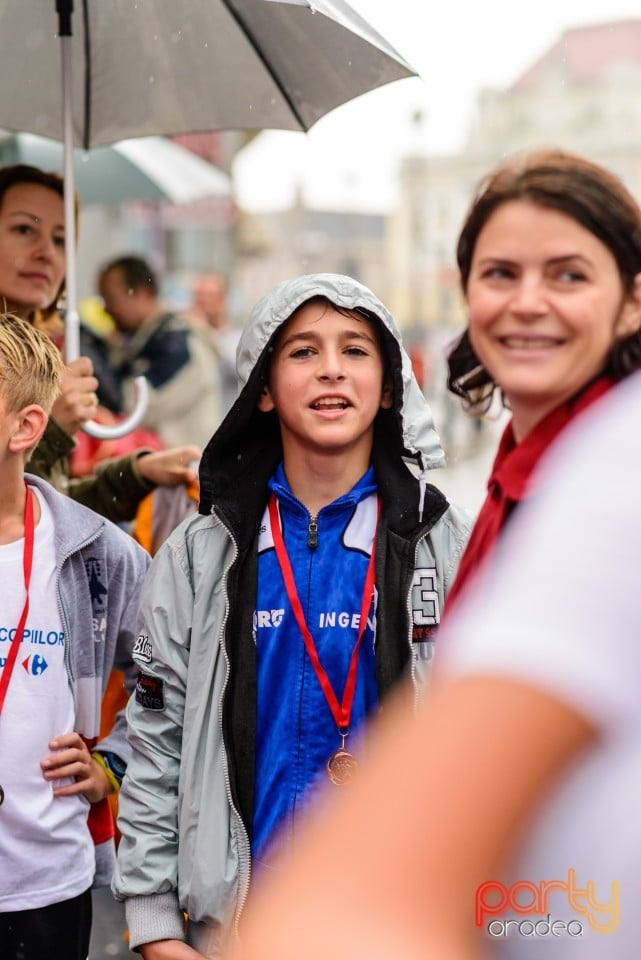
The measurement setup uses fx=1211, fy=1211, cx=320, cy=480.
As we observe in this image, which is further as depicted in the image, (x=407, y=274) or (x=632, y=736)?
(x=407, y=274)

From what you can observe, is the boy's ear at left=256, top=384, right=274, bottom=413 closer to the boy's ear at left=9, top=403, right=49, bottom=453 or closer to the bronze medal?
the boy's ear at left=9, top=403, right=49, bottom=453

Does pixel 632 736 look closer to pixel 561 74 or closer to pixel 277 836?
pixel 277 836

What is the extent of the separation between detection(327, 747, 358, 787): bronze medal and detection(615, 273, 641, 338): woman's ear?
139cm

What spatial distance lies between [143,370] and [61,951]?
5.51 m

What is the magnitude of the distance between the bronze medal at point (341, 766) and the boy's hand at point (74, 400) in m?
1.42

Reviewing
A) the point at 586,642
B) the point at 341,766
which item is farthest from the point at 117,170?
the point at 586,642

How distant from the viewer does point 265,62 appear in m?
4.11

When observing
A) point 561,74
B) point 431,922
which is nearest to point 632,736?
point 431,922

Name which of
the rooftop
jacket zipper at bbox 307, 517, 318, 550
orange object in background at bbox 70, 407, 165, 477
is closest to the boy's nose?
jacket zipper at bbox 307, 517, 318, 550

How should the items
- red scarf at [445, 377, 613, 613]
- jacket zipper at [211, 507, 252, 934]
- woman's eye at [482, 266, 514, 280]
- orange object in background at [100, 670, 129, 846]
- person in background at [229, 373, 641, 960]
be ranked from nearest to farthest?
person in background at [229, 373, 641, 960], red scarf at [445, 377, 613, 613], woman's eye at [482, 266, 514, 280], jacket zipper at [211, 507, 252, 934], orange object in background at [100, 670, 129, 846]

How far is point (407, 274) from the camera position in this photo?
347 feet

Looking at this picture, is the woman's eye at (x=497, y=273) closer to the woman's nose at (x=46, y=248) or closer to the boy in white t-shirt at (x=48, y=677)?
the boy in white t-shirt at (x=48, y=677)

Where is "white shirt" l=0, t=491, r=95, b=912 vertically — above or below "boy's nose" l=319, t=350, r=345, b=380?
below

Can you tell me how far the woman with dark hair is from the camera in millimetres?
1624
